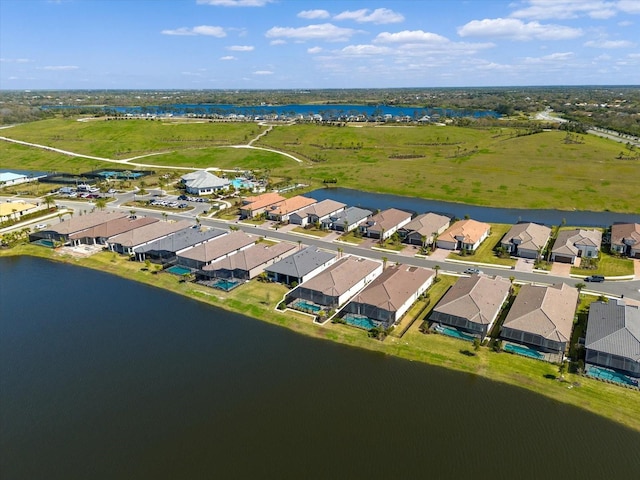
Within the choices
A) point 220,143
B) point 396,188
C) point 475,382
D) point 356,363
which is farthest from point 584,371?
point 220,143

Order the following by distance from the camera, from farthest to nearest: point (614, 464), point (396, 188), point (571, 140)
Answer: point (571, 140)
point (396, 188)
point (614, 464)

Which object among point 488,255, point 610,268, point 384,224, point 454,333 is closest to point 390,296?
point 454,333

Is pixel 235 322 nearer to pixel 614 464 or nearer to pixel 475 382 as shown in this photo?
pixel 475 382

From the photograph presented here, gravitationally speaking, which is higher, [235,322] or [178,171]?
[178,171]

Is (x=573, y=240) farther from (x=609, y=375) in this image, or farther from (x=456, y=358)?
(x=456, y=358)

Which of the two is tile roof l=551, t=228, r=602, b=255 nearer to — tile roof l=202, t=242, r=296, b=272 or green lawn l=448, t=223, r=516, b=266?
green lawn l=448, t=223, r=516, b=266

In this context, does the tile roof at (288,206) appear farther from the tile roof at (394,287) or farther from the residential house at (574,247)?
the residential house at (574,247)
